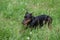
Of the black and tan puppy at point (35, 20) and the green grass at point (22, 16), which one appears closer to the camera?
the green grass at point (22, 16)

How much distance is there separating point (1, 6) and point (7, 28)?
116 centimetres

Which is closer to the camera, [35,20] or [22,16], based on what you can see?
[35,20]

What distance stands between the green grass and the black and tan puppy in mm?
120

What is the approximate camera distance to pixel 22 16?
5.38m

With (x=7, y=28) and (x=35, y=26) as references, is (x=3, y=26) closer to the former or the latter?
(x=7, y=28)

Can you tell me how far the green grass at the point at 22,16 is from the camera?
4.52 m

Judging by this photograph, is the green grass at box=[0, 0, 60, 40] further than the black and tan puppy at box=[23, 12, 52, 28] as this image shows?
No

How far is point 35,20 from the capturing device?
193 inches

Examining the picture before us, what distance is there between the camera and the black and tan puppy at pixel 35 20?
15.9ft

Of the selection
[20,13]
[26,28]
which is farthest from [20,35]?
[20,13]

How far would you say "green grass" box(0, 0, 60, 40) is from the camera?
4520mm

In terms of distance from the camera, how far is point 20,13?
18.1ft

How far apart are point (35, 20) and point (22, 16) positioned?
0.56 m

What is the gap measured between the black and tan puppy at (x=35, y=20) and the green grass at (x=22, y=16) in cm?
12
